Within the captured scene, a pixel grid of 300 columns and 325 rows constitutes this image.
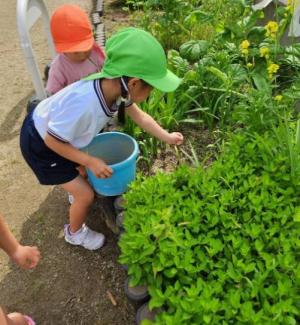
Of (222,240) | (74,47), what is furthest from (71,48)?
(222,240)

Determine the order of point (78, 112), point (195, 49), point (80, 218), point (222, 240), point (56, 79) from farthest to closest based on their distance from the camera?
point (195, 49) → point (56, 79) → point (80, 218) → point (78, 112) → point (222, 240)

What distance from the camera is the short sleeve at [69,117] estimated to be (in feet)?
5.16

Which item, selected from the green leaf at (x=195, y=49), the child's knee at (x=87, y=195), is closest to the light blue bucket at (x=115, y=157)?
the child's knee at (x=87, y=195)

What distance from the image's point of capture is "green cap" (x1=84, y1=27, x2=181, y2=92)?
1450mm

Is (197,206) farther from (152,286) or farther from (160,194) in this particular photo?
(152,286)

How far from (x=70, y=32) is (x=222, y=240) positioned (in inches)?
50.4

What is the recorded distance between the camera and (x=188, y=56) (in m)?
2.50

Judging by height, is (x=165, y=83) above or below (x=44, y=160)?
above

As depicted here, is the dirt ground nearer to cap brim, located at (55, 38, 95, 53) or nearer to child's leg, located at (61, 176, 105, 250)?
child's leg, located at (61, 176, 105, 250)

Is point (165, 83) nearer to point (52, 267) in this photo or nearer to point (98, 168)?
point (98, 168)

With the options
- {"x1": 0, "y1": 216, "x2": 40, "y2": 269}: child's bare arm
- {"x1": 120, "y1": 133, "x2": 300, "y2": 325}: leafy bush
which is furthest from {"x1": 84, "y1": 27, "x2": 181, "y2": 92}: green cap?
{"x1": 0, "y1": 216, "x2": 40, "y2": 269}: child's bare arm

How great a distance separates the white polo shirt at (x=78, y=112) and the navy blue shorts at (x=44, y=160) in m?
0.20

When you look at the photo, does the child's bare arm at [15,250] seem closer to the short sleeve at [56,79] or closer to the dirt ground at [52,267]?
the dirt ground at [52,267]

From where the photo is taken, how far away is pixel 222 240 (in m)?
1.45
